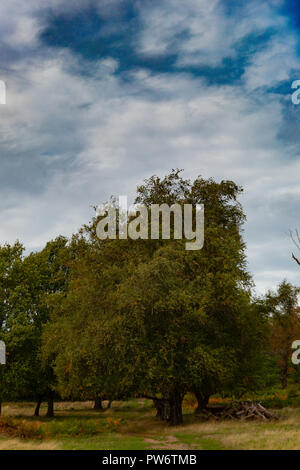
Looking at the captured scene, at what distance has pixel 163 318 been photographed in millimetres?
26031

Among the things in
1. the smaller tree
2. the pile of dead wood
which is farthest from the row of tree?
the smaller tree

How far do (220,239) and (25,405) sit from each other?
38730mm

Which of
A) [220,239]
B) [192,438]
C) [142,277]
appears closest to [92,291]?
[142,277]

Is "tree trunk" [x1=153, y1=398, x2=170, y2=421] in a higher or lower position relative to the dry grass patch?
lower

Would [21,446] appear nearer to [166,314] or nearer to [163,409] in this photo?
[166,314]

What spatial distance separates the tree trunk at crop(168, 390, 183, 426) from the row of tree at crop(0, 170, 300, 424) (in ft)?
0.20

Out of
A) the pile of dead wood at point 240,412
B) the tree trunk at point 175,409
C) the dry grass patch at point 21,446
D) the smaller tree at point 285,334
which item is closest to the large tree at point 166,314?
the tree trunk at point 175,409

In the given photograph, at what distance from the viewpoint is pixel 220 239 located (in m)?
29.1

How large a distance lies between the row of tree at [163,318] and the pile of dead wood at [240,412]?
1.43m

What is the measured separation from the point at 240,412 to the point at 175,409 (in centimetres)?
433

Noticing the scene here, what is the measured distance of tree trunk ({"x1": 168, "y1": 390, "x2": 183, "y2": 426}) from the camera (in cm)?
2823

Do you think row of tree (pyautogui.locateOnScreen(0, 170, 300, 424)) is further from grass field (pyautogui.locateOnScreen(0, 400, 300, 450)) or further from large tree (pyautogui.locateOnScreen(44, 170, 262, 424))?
grass field (pyautogui.locateOnScreen(0, 400, 300, 450))

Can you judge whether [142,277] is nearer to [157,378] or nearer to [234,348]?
[157,378]

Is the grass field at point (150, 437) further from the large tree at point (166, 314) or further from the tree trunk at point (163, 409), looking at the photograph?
the large tree at point (166, 314)
